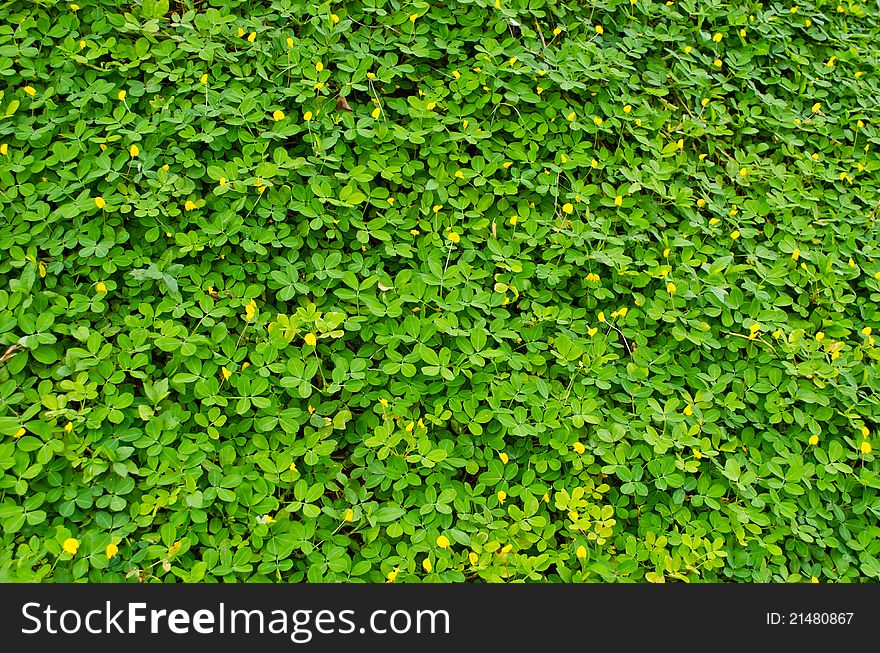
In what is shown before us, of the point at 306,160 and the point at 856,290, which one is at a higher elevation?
the point at 306,160

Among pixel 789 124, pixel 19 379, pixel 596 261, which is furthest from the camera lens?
pixel 789 124

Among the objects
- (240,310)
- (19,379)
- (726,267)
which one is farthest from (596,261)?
(19,379)

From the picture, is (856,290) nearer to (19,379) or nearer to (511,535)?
(511,535)

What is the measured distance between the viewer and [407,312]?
2.09 metres

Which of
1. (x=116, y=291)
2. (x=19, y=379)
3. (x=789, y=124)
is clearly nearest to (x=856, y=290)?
(x=789, y=124)

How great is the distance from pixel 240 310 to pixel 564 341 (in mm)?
986

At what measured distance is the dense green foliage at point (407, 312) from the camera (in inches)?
71.6

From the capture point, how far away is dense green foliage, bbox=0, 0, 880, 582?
182cm

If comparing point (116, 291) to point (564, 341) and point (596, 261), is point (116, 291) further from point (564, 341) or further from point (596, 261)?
point (596, 261)

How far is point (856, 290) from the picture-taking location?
2.49 m

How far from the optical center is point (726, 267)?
7.71 ft
